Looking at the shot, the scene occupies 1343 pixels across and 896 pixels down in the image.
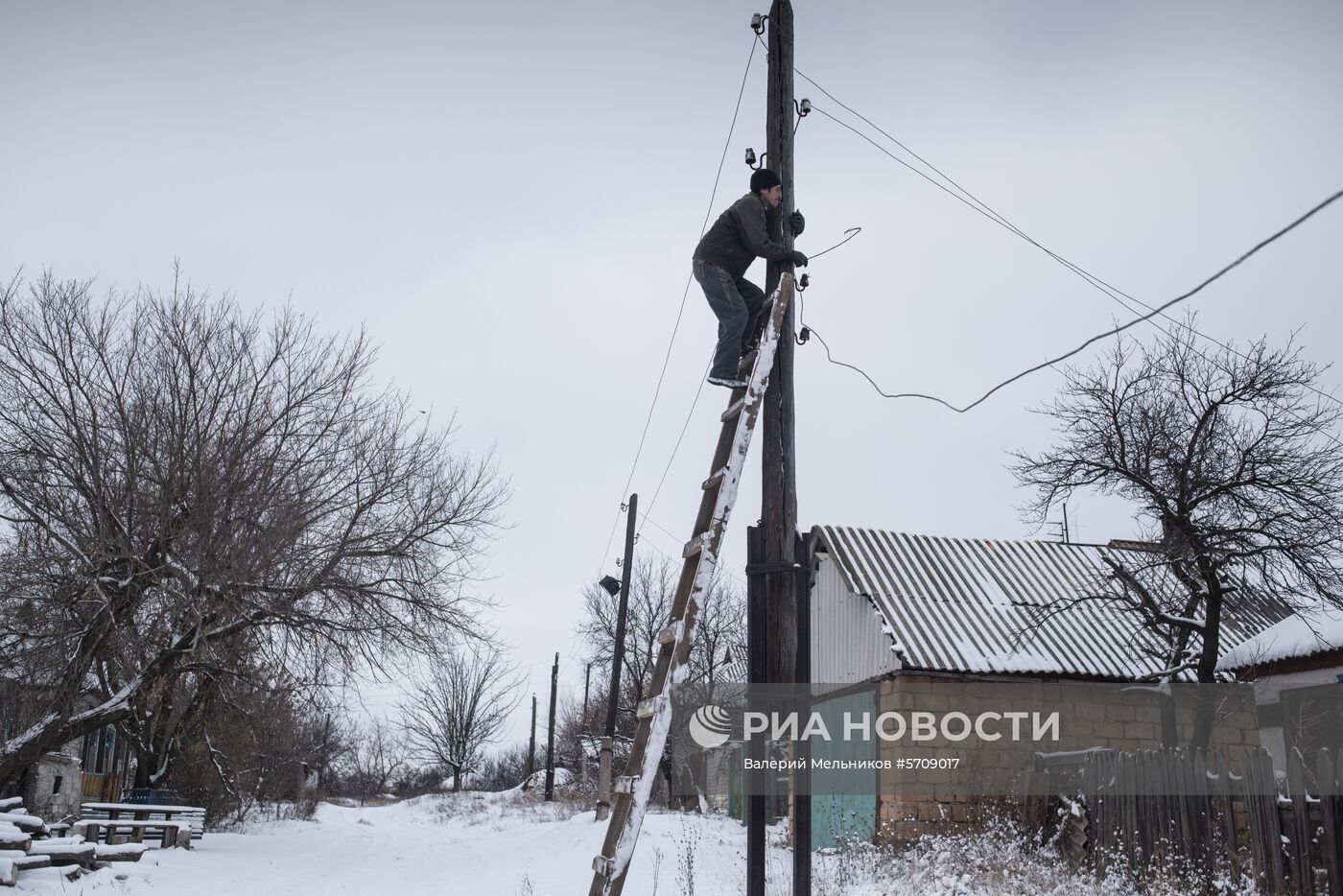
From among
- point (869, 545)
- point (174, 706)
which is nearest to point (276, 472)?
point (174, 706)

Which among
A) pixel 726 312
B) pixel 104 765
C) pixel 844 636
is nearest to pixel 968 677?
pixel 844 636

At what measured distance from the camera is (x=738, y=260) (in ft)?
23.1

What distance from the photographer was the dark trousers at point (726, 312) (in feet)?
22.4

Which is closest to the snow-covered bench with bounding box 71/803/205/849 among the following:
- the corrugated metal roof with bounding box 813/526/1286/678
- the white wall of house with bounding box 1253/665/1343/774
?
the corrugated metal roof with bounding box 813/526/1286/678

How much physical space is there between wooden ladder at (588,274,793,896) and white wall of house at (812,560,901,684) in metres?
9.74

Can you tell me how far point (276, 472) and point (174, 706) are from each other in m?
7.29

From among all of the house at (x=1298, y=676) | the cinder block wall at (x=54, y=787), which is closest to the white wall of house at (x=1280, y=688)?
the house at (x=1298, y=676)

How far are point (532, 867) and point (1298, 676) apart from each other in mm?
11639

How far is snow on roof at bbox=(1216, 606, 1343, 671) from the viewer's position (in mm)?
13156

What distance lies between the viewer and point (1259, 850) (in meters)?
9.72

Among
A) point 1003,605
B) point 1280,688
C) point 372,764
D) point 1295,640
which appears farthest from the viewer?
point 372,764

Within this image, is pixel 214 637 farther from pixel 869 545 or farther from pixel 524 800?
pixel 524 800

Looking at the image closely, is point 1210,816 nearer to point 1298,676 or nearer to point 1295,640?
point 1295,640
